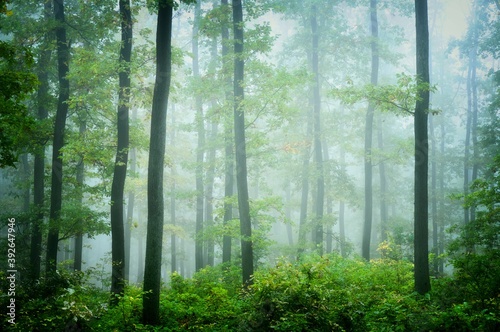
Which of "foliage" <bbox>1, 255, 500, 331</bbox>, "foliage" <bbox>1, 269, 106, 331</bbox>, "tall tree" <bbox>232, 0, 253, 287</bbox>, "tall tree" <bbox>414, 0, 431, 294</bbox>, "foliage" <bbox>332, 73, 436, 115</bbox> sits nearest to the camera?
"foliage" <bbox>1, 255, 500, 331</bbox>

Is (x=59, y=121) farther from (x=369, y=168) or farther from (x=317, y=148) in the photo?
(x=369, y=168)

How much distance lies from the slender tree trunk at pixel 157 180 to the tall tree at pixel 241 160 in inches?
123

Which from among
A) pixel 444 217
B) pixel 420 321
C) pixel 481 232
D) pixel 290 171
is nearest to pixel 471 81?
pixel 444 217

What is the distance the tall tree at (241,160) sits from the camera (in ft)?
34.4

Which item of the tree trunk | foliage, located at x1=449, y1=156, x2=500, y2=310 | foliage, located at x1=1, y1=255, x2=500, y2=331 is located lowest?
foliage, located at x1=1, y1=255, x2=500, y2=331

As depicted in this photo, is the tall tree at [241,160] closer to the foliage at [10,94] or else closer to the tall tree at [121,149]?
the tall tree at [121,149]

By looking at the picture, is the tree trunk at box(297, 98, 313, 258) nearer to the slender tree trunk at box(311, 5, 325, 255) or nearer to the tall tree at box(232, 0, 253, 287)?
the slender tree trunk at box(311, 5, 325, 255)

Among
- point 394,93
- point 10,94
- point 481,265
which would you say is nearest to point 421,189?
point 481,265

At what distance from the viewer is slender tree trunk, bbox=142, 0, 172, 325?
7246 mm

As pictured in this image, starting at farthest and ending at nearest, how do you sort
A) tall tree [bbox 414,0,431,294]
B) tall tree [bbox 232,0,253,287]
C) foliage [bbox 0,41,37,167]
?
tall tree [bbox 232,0,253,287]
tall tree [bbox 414,0,431,294]
foliage [bbox 0,41,37,167]

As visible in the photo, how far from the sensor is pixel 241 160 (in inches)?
426

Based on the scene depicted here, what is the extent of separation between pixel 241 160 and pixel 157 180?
12.3 feet

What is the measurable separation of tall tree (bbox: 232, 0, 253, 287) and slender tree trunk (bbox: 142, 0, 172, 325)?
10.3 ft

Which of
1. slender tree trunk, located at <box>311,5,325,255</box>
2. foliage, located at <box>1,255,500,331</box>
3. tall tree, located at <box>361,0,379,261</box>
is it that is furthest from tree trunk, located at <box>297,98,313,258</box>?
foliage, located at <box>1,255,500,331</box>
